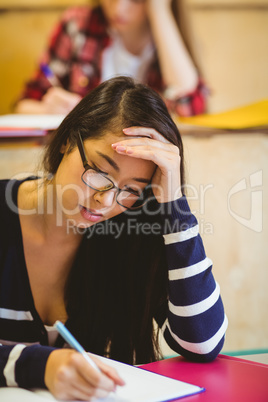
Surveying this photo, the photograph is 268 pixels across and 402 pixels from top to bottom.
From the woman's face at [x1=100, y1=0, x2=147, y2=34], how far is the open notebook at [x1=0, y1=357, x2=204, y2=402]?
191cm

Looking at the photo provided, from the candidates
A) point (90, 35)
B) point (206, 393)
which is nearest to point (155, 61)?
point (90, 35)

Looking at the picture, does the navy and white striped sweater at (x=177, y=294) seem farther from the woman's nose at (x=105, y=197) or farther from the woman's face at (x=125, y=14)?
the woman's face at (x=125, y=14)

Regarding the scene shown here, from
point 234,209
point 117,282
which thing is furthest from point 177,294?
point 234,209

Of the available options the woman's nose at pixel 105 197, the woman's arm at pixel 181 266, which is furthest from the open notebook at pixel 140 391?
the woman's nose at pixel 105 197

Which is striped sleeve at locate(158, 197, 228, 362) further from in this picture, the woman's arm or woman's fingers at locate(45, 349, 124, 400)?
woman's fingers at locate(45, 349, 124, 400)

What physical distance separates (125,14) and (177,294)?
1736mm

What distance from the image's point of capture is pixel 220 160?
1.50 meters

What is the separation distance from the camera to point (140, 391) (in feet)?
1.90

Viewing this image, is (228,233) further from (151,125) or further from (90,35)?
(90,35)

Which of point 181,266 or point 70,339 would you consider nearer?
point 70,339

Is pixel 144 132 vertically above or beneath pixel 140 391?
above

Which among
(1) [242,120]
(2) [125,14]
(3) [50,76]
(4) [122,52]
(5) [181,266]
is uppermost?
(2) [125,14]

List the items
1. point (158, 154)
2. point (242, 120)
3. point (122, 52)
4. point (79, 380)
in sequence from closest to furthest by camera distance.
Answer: point (79, 380), point (158, 154), point (242, 120), point (122, 52)

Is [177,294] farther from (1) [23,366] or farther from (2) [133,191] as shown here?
(1) [23,366]
